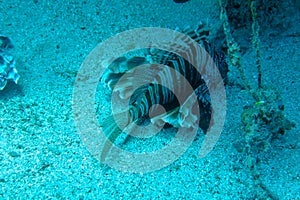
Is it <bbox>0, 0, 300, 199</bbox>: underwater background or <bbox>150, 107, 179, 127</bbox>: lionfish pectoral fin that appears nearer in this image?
<bbox>0, 0, 300, 199</bbox>: underwater background

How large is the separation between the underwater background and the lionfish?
22 cm

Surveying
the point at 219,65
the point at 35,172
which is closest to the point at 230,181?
the point at 219,65

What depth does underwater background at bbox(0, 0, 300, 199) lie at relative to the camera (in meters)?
1.96

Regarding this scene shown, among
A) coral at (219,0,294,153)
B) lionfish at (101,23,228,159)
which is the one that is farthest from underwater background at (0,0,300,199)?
lionfish at (101,23,228,159)

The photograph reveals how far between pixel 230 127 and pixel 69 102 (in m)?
1.64

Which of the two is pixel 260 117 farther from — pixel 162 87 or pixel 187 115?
pixel 162 87

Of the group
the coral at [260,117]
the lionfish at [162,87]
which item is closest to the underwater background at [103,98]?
the coral at [260,117]

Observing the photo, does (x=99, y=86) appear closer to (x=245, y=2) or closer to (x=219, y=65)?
(x=219, y=65)

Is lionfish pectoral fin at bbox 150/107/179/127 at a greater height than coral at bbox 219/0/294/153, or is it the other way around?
coral at bbox 219/0/294/153

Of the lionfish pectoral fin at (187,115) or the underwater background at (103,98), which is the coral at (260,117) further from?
the lionfish pectoral fin at (187,115)

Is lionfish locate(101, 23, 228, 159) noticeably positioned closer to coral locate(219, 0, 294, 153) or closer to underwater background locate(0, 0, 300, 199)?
underwater background locate(0, 0, 300, 199)

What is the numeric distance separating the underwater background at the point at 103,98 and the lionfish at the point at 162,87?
218mm

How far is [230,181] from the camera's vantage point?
6.60 feet

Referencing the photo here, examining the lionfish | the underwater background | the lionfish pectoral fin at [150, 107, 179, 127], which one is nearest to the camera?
the underwater background
